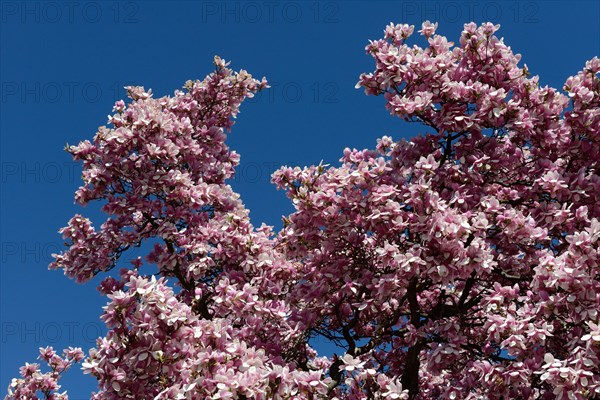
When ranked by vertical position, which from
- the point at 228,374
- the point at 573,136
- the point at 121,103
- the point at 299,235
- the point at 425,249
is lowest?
the point at 228,374

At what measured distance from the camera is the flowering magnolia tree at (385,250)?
9.38 m

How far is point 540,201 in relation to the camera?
38.4 ft

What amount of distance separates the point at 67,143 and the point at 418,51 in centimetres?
808

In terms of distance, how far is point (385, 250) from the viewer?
33.5 ft

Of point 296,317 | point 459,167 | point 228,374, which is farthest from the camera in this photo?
point 296,317

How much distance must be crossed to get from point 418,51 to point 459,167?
2.41m

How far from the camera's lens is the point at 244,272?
13.2 metres

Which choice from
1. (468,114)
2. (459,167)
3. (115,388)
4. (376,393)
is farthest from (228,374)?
(468,114)

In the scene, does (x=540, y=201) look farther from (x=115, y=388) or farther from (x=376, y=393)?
(x=115, y=388)

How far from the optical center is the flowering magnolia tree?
9375 millimetres

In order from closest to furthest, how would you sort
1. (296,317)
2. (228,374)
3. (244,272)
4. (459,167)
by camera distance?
(228,374) < (459,167) < (296,317) < (244,272)

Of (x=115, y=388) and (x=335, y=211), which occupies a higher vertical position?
(x=335, y=211)

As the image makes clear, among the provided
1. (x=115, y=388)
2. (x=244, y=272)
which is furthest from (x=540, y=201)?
(x=115, y=388)

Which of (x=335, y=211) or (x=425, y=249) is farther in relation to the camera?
(x=335, y=211)
